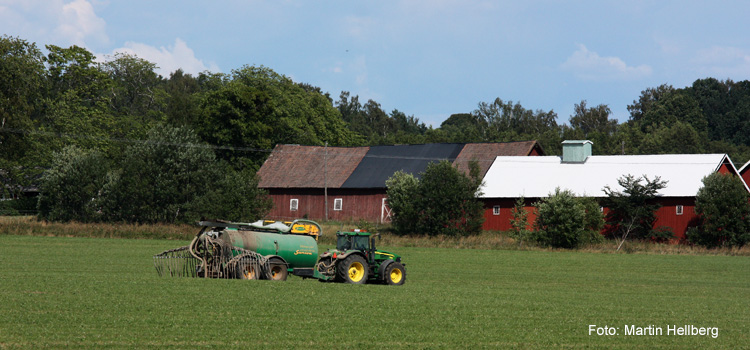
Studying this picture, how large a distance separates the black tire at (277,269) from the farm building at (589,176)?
3681 centimetres

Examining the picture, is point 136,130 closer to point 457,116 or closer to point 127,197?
point 127,197

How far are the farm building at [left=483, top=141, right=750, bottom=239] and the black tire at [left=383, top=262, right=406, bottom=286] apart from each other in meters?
35.6

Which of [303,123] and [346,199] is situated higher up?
[303,123]

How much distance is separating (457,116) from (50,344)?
16550 centimetres

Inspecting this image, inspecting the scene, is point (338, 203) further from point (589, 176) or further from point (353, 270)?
point (353, 270)

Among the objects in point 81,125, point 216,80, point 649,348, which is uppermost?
point 216,80

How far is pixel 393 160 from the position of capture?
235 ft

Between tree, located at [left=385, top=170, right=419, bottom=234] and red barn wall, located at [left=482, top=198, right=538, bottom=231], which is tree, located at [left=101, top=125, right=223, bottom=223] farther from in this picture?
red barn wall, located at [left=482, top=198, right=538, bottom=231]

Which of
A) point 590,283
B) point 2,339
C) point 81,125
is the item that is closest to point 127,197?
point 81,125

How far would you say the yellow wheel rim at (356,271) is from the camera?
Result: 81.1 ft

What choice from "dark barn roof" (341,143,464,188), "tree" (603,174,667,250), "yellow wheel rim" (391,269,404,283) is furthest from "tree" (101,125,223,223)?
"yellow wheel rim" (391,269,404,283)

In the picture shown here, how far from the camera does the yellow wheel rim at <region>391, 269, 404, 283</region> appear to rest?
81.7ft

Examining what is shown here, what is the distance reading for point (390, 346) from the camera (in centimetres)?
1313

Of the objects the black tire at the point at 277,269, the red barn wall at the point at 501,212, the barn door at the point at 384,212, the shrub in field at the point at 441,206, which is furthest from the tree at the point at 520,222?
the black tire at the point at 277,269
